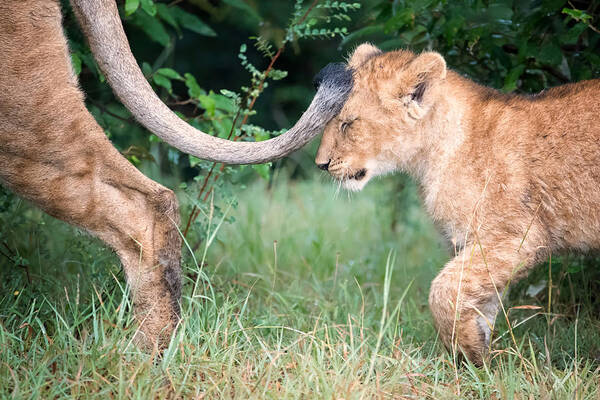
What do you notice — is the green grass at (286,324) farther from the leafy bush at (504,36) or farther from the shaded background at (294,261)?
the leafy bush at (504,36)

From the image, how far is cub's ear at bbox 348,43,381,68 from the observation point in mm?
4340

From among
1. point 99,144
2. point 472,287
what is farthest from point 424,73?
point 99,144

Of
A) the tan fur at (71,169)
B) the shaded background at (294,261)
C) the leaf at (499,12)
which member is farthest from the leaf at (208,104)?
the leaf at (499,12)

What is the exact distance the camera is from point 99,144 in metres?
3.43

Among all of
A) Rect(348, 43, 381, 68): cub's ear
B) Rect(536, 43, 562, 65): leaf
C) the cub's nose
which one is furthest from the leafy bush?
the cub's nose

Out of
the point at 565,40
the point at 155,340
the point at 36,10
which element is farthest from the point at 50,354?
the point at 565,40

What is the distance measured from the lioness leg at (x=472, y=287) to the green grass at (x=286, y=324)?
0.14 m

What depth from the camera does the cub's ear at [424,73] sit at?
3807mm

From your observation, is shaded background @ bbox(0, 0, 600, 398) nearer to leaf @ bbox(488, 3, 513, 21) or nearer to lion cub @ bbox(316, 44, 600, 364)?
leaf @ bbox(488, 3, 513, 21)

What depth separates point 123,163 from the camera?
11.6 ft

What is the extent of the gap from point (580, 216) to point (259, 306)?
1.96 metres

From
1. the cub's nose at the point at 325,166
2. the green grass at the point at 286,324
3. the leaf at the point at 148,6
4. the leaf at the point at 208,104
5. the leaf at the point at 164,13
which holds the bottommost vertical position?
the green grass at the point at 286,324

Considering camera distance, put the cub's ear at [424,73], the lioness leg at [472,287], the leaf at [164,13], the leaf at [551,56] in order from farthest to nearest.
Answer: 1. the leaf at [164,13]
2. the leaf at [551,56]
3. the cub's ear at [424,73]
4. the lioness leg at [472,287]

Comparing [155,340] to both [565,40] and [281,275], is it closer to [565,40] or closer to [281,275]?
[281,275]
